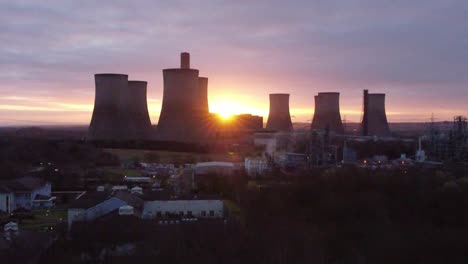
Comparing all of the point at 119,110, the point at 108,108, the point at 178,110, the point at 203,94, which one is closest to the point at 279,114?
the point at 203,94

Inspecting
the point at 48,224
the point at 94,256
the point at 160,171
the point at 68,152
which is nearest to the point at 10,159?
the point at 68,152

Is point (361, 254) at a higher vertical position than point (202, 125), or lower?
lower

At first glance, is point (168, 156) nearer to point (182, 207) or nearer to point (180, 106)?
point (180, 106)

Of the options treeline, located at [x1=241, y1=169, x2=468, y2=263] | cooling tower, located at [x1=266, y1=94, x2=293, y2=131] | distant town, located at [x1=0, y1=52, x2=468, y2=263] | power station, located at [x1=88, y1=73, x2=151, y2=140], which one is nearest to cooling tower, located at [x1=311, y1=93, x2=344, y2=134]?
cooling tower, located at [x1=266, y1=94, x2=293, y2=131]

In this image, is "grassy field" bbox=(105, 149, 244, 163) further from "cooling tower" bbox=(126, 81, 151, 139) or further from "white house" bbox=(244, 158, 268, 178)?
"white house" bbox=(244, 158, 268, 178)

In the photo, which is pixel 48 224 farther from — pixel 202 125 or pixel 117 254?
pixel 202 125

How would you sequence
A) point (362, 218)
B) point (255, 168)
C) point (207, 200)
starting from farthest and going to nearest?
point (255, 168), point (207, 200), point (362, 218)

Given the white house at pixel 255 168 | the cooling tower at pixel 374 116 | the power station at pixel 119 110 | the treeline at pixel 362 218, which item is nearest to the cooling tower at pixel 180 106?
the power station at pixel 119 110
